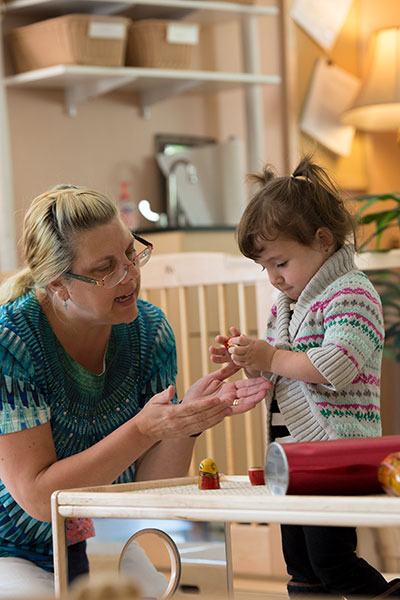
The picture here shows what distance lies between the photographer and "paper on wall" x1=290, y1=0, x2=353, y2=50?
11.9ft

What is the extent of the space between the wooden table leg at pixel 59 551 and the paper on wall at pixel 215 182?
2.45 meters

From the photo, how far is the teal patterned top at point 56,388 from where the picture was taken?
1.32 metres

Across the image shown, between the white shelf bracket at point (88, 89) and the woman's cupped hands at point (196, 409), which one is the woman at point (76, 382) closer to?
the woman's cupped hands at point (196, 409)

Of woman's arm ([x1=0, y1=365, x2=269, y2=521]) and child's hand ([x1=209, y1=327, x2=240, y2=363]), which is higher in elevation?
child's hand ([x1=209, y1=327, x2=240, y2=363])

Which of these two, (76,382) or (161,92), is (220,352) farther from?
(161,92)

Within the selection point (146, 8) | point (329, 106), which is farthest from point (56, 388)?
point (329, 106)

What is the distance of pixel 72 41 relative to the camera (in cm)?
289

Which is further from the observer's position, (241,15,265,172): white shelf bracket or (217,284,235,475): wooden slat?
(241,15,265,172): white shelf bracket

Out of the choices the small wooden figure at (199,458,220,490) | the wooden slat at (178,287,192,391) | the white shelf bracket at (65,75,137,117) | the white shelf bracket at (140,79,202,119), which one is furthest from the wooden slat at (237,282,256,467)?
the white shelf bracket at (140,79,202,119)

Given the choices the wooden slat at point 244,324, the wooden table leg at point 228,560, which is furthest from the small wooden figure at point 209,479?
the wooden slat at point 244,324

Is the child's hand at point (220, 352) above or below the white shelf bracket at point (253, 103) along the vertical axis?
below

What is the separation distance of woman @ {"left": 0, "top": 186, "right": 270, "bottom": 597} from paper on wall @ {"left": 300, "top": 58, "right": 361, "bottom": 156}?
2.26 meters

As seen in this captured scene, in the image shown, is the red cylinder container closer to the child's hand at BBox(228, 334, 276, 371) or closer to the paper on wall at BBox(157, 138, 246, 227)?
the child's hand at BBox(228, 334, 276, 371)

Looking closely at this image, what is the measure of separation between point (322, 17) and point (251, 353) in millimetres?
2773
